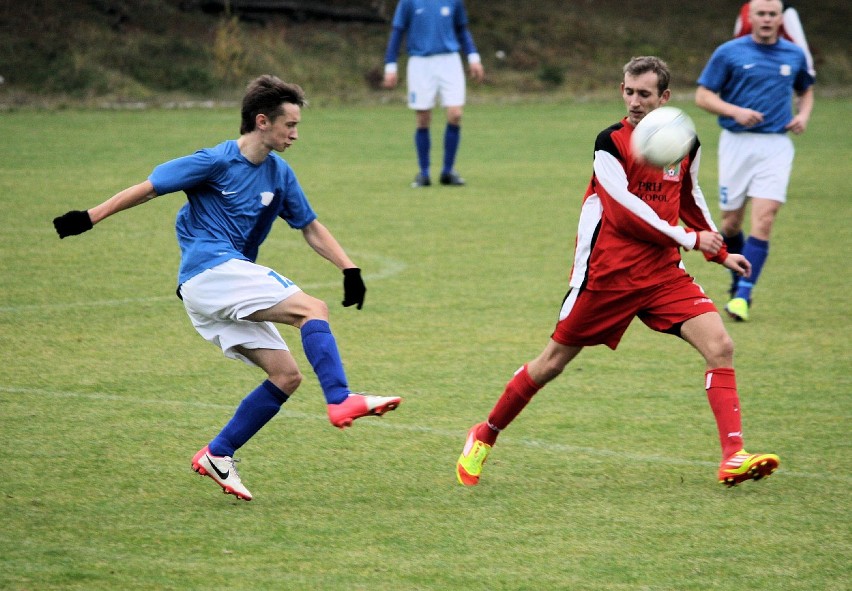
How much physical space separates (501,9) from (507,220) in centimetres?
2453

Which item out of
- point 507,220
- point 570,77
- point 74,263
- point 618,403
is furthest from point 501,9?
point 618,403

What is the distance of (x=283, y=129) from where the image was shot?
16.6 ft

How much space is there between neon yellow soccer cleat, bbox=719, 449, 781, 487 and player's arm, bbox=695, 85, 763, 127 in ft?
13.4

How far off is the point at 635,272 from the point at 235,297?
5.16 ft

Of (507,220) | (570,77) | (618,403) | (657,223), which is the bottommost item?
(570,77)

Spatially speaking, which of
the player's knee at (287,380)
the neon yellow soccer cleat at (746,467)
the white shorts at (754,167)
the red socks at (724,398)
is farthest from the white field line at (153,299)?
the neon yellow soccer cleat at (746,467)

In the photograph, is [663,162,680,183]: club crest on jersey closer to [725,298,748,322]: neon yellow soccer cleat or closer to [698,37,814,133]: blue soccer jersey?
[725,298,748,322]: neon yellow soccer cleat

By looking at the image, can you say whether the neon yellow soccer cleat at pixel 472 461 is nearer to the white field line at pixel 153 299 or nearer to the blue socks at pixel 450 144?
the white field line at pixel 153 299

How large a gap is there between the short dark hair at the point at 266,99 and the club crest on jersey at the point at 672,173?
1.47 meters

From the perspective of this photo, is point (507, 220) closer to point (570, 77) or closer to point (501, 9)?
point (570, 77)

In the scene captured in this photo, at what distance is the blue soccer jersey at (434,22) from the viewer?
15.5m

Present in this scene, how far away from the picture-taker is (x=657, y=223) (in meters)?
5.01

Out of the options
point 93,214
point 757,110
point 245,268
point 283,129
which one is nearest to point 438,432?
point 245,268

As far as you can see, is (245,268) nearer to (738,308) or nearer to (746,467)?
(746,467)
